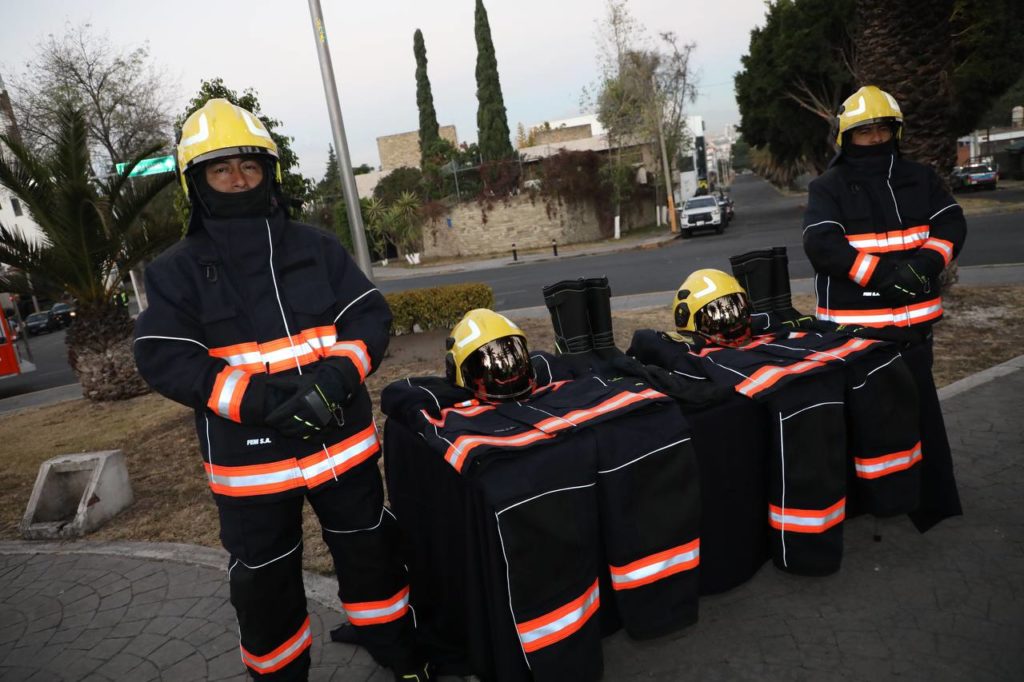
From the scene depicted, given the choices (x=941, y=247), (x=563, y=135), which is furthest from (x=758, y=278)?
(x=563, y=135)

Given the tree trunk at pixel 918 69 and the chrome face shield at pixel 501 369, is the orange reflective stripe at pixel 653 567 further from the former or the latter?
the tree trunk at pixel 918 69

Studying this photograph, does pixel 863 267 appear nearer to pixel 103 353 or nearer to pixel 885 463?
pixel 885 463

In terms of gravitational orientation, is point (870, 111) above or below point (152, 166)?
below

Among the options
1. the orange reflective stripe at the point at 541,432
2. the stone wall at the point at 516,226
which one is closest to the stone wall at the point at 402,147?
the stone wall at the point at 516,226

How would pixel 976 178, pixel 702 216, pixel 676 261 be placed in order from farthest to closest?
pixel 976 178 < pixel 702 216 < pixel 676 261

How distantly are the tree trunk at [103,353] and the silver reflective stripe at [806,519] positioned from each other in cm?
948

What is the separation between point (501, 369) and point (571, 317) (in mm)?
892

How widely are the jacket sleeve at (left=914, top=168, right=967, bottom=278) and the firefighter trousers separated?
10.9 feet

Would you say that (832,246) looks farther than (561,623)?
Yes

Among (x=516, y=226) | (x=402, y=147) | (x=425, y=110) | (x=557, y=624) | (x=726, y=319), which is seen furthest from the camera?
(x=402, y=147)

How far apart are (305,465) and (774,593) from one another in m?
2.28

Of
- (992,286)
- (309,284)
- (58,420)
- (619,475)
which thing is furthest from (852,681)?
(58,420)

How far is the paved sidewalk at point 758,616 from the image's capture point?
2.64 meters

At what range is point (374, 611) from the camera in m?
2.62
